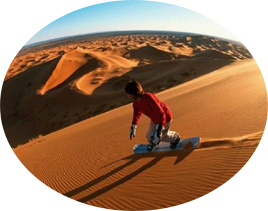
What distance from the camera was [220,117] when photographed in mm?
7809

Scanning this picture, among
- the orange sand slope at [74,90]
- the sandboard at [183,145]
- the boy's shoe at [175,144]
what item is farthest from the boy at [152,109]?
the orange sand slope at [74,90]

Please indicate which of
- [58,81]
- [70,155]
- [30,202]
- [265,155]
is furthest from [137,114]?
[58,81]

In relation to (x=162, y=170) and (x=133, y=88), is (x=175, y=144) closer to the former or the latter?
(x=162, y=170)

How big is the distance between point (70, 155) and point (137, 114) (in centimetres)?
352

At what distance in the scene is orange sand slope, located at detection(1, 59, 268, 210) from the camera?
414 cm

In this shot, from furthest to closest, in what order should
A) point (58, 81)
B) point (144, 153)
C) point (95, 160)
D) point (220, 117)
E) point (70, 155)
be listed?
point (58, 81) → point (70, 155) → point (220, 117) → point (95, 160) → point (144, 153)

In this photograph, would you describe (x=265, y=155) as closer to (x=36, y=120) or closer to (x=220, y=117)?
(x=220, y=117)

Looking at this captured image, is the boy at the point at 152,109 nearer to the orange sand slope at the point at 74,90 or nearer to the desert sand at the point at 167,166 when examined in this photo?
the desert sand at the point at 167,166

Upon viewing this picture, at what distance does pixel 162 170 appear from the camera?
5246 millimetres

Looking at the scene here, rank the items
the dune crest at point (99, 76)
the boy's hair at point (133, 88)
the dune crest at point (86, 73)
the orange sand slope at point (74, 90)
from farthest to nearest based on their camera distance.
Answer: the dune crest at point (86, 73)
the dune crest at point (99, 76)
the orange sand slope at point (74, 90)
the boy's hair at point (133, 88)

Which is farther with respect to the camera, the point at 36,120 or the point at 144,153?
the point at 36,120

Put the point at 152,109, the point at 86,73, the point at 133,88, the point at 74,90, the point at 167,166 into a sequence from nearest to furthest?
the point at 133,88 → the point at 152,109 → the point at 167,166 → the point at 74,90 → the point at 86,73

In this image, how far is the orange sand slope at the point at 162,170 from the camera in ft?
13.6

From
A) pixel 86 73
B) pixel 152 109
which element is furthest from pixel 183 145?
pixel 86 73
